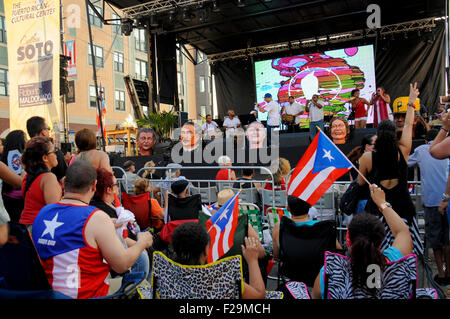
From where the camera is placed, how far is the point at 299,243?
282cm

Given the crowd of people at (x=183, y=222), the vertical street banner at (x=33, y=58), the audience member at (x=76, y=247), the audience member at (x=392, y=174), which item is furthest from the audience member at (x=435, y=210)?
the vertical street banner at (x=33, y=58)

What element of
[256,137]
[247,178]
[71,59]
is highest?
[71,59]

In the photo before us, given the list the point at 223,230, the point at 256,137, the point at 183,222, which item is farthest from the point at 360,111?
the point at 223,230

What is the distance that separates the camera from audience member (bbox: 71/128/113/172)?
381cm

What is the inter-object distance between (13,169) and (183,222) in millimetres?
2122

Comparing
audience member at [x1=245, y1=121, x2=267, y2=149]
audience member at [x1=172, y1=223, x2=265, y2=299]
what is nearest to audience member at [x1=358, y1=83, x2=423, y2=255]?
audience member at [x1=172, y1=223, x2=265, y2=299]

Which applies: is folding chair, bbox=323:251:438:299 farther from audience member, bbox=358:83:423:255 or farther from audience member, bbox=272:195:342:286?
audience member, bbox=358:83:423:255

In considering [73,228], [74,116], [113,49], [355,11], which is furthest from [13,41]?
[113,49]

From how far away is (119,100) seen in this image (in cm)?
2800

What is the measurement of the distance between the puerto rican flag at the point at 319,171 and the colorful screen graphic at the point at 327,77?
1169 cm

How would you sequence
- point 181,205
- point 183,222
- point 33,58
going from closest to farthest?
point 183,222 < point 181,205 < point 33,58

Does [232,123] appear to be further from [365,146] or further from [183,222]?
[183,222]

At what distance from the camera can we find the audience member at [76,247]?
6.79ft
